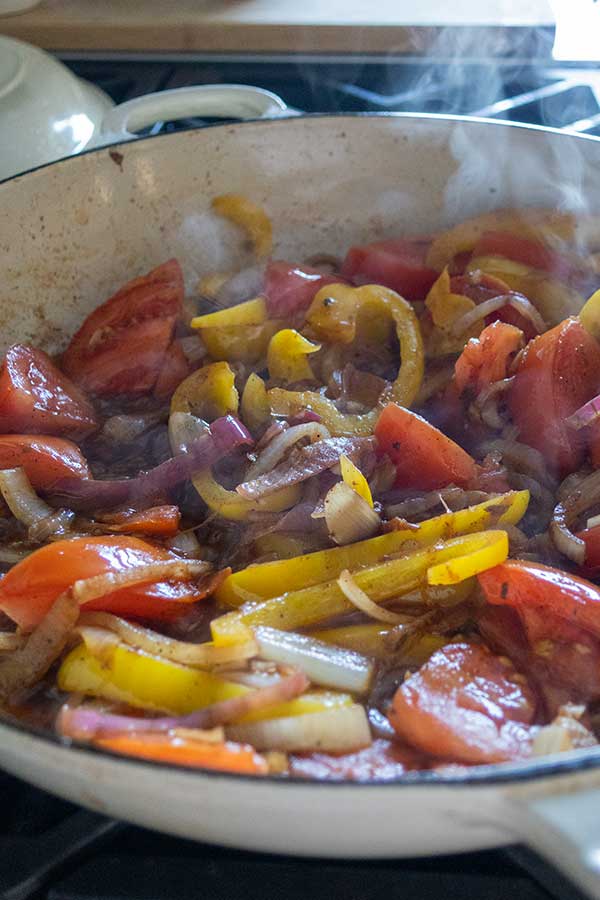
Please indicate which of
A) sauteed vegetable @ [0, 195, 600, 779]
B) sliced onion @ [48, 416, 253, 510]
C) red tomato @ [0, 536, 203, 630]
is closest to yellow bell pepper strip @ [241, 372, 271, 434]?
sauteed vegetable @ [0, 195, 600, 779]

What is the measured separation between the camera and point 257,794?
34.6 inches

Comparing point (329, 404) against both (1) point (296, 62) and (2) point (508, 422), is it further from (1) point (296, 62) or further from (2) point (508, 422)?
(1) point (296, 62)

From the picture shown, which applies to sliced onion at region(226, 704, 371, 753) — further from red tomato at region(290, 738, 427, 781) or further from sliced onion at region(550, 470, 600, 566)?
sliced onion at region(550, 470, 600, 566)

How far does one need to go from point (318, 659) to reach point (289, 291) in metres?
0.91

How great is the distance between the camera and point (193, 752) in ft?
3.31

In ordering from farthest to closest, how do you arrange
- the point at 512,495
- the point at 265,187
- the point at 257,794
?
the point at 265,187, the point at 512,495, the point at 257,794

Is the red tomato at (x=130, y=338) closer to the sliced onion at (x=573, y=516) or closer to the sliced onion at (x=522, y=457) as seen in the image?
the sliced onion at (x=522, y=457)

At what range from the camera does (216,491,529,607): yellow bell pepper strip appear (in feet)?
4.42

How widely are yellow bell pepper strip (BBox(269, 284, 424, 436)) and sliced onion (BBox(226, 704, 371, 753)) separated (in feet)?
2.10

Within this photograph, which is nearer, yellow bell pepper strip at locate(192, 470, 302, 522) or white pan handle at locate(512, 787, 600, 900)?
white pan handle at locate(512, 787, 600, 900)

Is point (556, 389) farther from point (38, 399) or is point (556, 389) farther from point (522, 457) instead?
point (38, 399)

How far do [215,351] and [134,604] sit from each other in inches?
29.3

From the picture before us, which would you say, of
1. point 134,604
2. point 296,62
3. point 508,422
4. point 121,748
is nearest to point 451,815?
point 121,748

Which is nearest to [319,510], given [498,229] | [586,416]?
[586,416]
